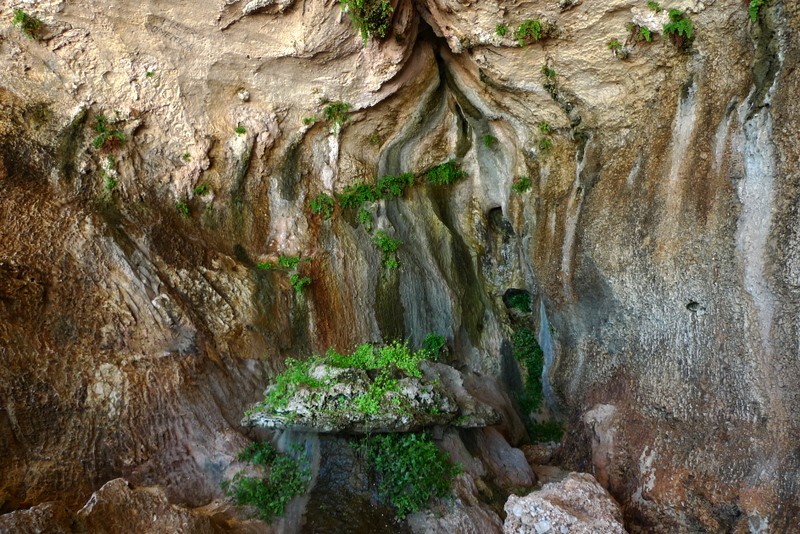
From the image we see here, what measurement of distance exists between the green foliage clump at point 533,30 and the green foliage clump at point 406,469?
17.9 feet

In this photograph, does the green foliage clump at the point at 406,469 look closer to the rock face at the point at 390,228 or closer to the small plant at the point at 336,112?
the rock face at the point at 390,228

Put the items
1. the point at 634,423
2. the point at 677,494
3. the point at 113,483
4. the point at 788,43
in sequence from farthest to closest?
the point at 634,423 < the point at 677,494 < the point at 788,43 < the point at 113,483

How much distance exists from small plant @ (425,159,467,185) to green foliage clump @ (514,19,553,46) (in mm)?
3284

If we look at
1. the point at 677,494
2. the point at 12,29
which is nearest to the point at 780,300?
the point at 677,494

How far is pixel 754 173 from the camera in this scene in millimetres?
5070

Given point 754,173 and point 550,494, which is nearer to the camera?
point 754,173

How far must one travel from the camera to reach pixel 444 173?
388 inches

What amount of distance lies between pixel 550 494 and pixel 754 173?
401 cm

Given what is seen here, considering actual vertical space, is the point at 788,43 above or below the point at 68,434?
above

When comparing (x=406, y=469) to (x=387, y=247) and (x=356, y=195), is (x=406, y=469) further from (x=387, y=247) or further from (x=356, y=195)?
(x=356, y=195)

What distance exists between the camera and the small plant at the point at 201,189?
736cm

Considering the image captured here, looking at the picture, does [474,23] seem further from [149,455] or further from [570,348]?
[149,455]

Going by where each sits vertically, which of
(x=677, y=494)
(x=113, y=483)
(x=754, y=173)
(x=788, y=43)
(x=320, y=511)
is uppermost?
(x=788, y=43)

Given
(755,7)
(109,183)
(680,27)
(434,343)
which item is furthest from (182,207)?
(755,7)
